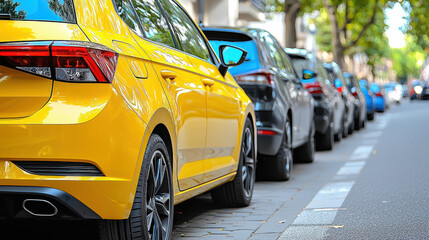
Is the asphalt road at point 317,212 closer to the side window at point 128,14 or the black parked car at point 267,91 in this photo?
the black parked car at point 267,91

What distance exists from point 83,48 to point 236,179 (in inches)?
134

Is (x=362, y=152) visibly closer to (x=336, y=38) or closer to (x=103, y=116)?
(x=103, y=116)

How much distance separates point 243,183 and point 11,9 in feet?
11.9

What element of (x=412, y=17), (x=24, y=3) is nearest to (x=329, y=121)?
(x=24, y=3)

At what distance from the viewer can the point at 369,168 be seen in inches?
463

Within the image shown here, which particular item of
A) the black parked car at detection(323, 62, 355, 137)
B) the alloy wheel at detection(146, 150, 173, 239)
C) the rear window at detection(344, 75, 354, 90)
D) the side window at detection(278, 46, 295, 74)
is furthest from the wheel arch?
the rear window at detection(344, 75, 354, 90)

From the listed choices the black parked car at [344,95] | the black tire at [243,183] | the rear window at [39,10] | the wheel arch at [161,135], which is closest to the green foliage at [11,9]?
the rear window at [39,10]

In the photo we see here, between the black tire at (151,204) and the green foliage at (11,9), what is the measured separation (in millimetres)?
913

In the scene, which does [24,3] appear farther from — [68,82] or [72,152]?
[72,152]

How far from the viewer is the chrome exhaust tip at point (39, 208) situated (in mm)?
4145

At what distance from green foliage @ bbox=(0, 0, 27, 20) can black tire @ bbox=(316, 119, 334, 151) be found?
11.7 metres

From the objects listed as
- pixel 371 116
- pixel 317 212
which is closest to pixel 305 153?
pixel 317 212

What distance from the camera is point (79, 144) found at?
161 inches

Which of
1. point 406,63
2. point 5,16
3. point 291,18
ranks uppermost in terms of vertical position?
point 406,63
